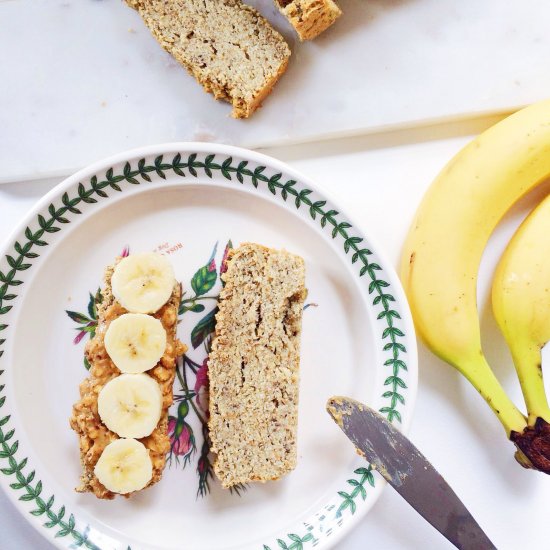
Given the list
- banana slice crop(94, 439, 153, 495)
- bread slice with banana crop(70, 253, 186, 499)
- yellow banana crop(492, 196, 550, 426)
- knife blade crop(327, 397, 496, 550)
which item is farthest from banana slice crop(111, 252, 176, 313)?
yellow banana crop(492, 196, 550, 426)

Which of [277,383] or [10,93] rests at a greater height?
[10,93]

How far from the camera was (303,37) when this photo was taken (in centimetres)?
205

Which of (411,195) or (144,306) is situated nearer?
(144,306)

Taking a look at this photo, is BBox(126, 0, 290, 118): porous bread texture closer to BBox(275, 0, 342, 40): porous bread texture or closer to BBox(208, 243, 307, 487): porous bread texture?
BBox(275, 0, 342, 40): porous bread texture

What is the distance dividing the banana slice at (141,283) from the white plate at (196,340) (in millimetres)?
179

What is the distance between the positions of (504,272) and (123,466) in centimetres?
122

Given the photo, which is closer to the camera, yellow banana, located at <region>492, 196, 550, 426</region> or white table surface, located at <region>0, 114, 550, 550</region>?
yellow banana, located at <region>492, 196, 550, 426</region>

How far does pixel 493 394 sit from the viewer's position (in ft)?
6.36

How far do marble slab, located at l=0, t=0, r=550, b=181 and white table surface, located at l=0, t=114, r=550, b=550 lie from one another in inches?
2.7

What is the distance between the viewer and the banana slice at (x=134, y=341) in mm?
1866

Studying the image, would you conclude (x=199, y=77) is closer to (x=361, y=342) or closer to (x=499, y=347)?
(x=361, y=342)

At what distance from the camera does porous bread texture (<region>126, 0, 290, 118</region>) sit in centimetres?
203

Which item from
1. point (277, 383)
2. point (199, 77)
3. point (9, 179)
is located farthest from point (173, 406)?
point (199, 77)

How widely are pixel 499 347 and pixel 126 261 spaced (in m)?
1.18
